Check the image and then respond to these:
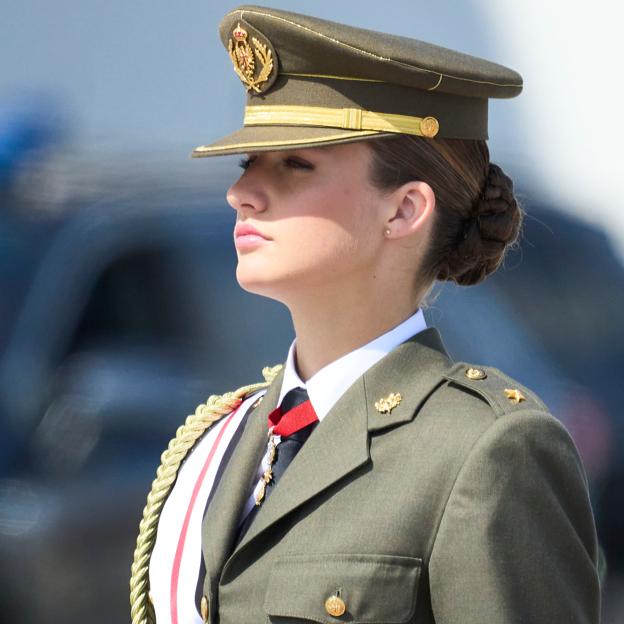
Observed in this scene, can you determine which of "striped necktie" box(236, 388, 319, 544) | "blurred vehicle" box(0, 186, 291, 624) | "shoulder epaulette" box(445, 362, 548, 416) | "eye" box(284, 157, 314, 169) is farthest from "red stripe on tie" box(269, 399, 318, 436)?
"blurred vehicle" box(0, 186, 291, 624)

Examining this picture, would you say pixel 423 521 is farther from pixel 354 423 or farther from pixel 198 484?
pixel 198 484

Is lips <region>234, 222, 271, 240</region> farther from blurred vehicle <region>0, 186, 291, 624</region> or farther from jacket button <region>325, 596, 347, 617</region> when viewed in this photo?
blurred vehicle <region>0, 186, 291, 624</region>

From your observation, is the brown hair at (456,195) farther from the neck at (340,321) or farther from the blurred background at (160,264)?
the blurred background at (160,264)

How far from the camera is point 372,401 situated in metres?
1.33

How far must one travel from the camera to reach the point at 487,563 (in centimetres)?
116

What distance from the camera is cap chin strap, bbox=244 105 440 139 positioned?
1325 millimetres

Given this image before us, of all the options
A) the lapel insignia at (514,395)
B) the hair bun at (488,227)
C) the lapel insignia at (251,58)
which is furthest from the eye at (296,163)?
the lapel insignia at (514,395)

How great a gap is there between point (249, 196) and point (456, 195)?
0.77ft

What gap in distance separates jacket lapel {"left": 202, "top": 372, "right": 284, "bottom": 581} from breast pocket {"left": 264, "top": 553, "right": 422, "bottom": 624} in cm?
11

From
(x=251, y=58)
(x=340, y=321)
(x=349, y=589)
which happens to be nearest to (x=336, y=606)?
(x=349, y=589)

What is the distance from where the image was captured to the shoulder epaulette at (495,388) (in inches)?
49.4

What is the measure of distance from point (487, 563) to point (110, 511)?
1617 millimetres

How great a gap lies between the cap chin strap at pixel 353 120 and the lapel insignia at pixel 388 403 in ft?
0.92

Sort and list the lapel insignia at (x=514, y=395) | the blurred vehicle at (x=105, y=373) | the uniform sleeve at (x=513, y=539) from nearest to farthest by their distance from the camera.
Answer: the uniform sleeve at (x=513, y=539), the lapel insignia at (x=514, y=395), the blurred vehicle at (x=105, y=373)
